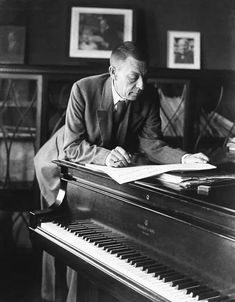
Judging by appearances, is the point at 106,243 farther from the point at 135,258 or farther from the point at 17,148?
the point at 17,148

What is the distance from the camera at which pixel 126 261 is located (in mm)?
1456

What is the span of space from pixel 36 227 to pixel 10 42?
182 cm

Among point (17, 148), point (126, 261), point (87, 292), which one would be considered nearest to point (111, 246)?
point (126, 261)

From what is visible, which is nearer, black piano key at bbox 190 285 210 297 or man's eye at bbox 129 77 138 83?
black piano key at bbox 190 285 210 297

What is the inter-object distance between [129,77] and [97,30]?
147 centimetres

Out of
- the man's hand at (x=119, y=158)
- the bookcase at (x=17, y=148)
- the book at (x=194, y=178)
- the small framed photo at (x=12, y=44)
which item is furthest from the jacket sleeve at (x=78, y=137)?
the small framed photo at (x=12, y=44)

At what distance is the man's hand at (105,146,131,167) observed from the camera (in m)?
1.72

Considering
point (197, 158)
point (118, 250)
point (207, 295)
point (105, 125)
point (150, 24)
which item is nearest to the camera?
point (207, 295)

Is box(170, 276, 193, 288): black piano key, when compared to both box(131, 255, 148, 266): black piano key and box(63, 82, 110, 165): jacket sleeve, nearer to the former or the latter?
box(131, 255, 148, 266): black piano key

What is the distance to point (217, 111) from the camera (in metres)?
3.51

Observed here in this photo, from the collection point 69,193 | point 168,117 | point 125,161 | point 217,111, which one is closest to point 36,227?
point 69,193

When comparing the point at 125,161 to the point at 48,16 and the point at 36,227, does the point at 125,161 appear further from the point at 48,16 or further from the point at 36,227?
the point at 48,16

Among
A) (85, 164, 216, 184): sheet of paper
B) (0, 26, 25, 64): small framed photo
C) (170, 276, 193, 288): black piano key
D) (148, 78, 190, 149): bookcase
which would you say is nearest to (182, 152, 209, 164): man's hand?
(85, 164, 216, 184): sheet of paper

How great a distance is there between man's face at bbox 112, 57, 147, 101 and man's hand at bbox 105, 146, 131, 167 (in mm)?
392
